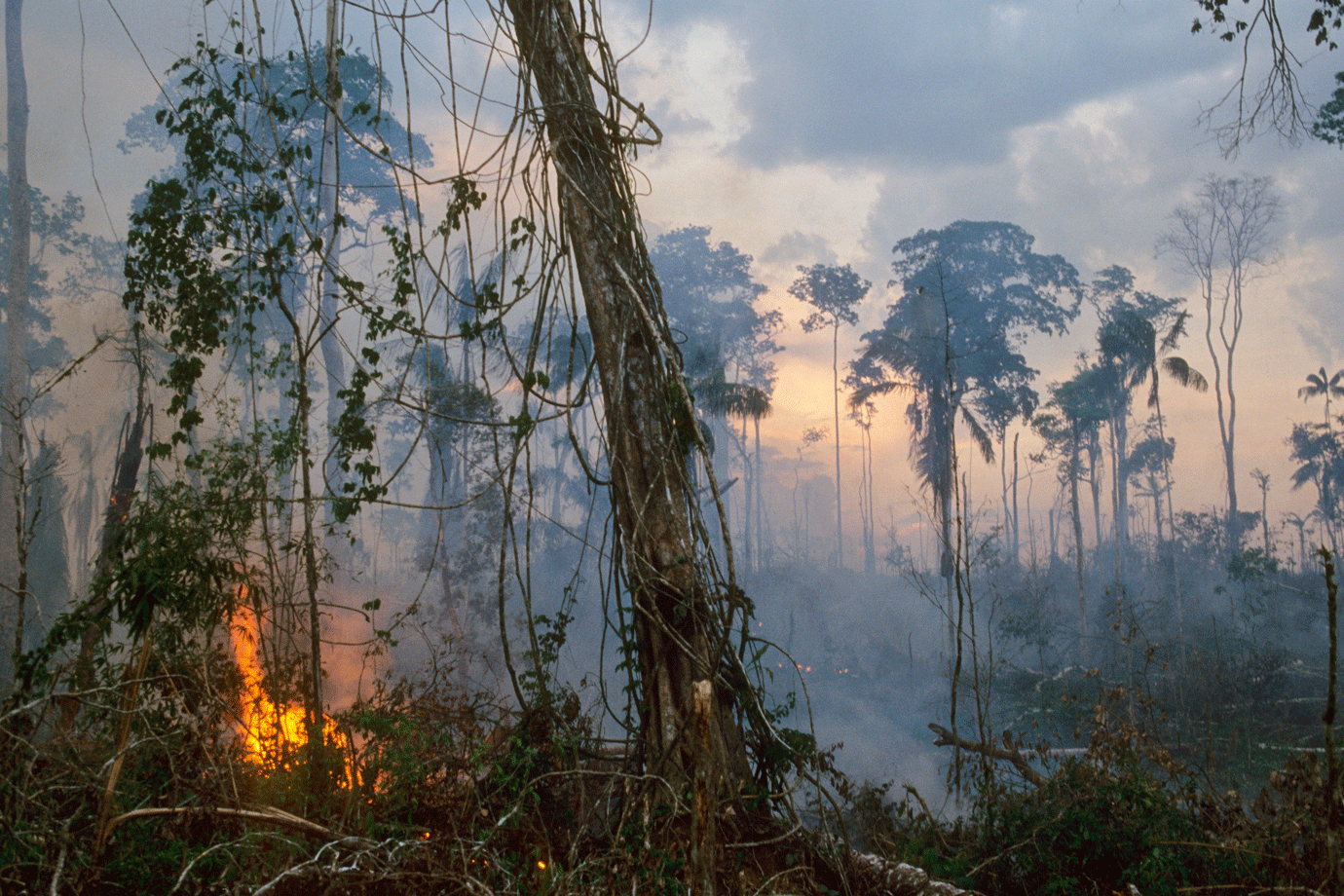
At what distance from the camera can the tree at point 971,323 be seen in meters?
15.3

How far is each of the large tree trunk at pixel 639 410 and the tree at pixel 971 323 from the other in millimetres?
13615

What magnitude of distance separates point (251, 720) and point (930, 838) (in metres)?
3.77

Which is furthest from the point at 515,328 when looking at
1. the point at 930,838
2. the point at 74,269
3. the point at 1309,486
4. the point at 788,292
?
the point at 1309,486

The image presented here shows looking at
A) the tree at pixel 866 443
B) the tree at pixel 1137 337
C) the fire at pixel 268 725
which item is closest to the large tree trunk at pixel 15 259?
the fire at pixel 268 725

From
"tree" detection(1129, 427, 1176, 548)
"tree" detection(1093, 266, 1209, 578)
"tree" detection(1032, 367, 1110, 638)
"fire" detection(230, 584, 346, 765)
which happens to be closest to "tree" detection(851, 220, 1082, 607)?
"tree" detection(1093, 266, 1209, 578)

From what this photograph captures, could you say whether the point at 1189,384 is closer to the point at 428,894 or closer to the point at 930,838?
the point at 930,838

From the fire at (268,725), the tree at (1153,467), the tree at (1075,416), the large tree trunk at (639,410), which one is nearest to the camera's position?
the large tree trunk at (639,410)

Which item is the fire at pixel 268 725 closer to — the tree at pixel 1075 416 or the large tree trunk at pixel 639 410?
the large tree trunk at pixel 639 410

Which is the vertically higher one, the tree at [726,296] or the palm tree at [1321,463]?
the tree at [726,296]

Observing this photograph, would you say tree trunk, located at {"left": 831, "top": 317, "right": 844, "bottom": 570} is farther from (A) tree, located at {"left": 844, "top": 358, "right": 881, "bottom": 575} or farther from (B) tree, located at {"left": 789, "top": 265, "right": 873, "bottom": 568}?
(A) tree, located at {"left": 844, "top": 358, "right": 881, "bottom": 575}

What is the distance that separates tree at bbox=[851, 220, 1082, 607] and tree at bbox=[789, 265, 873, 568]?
4.97 ft

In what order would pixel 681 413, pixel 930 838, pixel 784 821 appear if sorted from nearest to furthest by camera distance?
pixel 784 821 < pixel 681 413 < pixel 930 838

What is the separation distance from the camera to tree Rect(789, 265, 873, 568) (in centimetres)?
1756

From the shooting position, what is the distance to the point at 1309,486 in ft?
44.8
